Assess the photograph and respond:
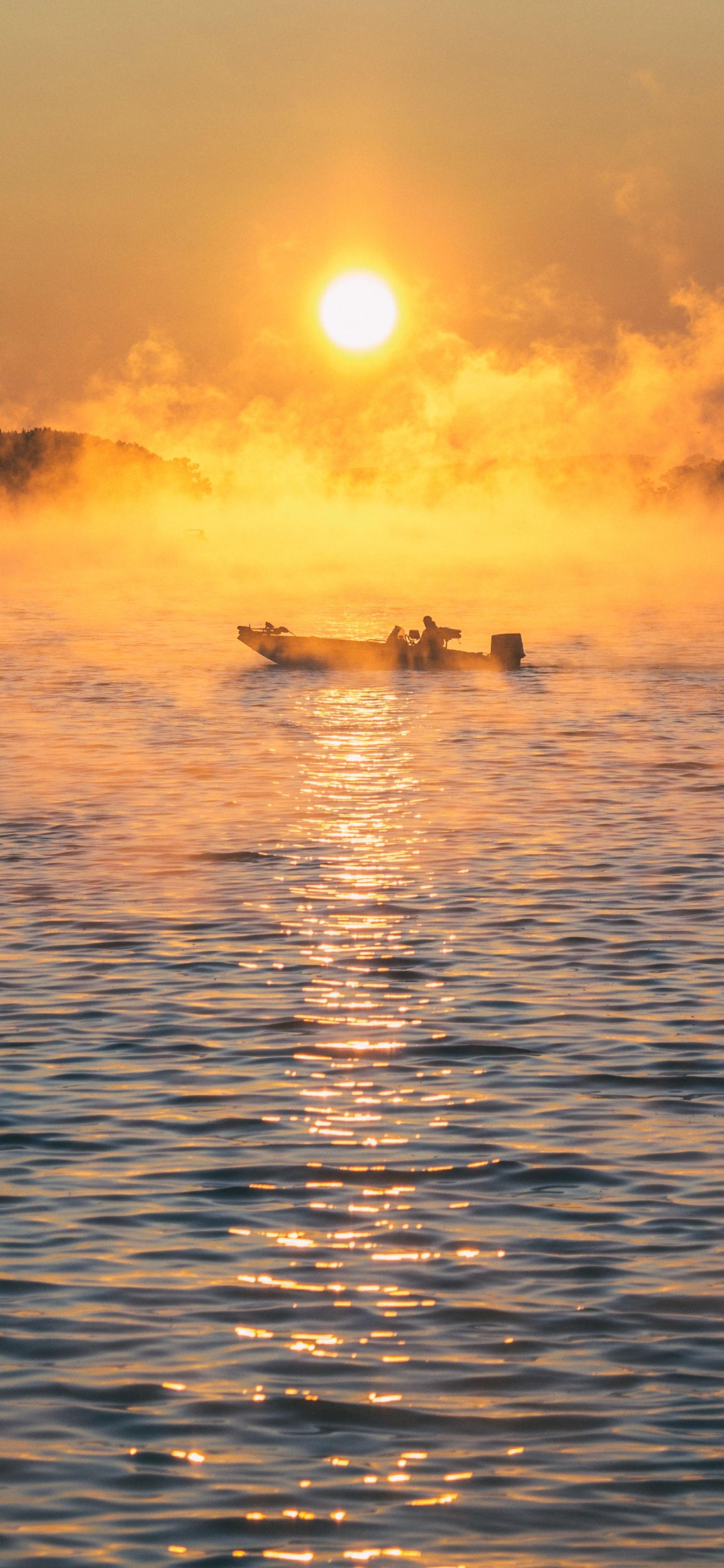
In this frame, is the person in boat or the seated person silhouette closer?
the person in boat

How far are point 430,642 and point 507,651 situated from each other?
10.8ft

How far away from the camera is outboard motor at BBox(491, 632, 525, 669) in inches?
2675

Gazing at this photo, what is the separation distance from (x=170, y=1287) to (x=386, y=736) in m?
37.1

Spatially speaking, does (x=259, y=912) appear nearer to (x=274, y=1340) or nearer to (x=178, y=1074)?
(x=178, y=1074)

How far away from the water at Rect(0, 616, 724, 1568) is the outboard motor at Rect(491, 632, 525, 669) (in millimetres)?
37732

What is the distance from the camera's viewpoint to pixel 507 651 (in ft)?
224

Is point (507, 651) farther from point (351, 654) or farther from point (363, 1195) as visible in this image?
point (363, 1195)

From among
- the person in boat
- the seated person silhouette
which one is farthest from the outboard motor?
the seated person silhouette

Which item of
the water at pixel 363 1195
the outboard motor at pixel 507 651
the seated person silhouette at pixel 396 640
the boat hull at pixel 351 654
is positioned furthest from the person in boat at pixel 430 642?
the water at pixel 363 1195

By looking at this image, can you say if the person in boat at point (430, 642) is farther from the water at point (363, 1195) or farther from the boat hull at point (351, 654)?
the water at point (363, 1195)

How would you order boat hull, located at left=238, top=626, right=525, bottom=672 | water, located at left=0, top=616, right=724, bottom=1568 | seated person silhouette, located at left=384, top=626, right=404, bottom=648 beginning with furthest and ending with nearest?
boat hull, located at left=238, top=626, right=525, bottom=672
seated person silhouette, located at left=384, top=626, right=404, bottom=648
water, located at left=0, top=616, right=724, bottom=1568

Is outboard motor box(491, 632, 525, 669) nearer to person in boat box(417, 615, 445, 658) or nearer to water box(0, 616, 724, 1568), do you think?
person in boat box(417, 615, 445, 658)

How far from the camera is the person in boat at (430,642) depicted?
229 ft

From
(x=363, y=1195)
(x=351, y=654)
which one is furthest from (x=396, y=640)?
(x=363, y=1195)
